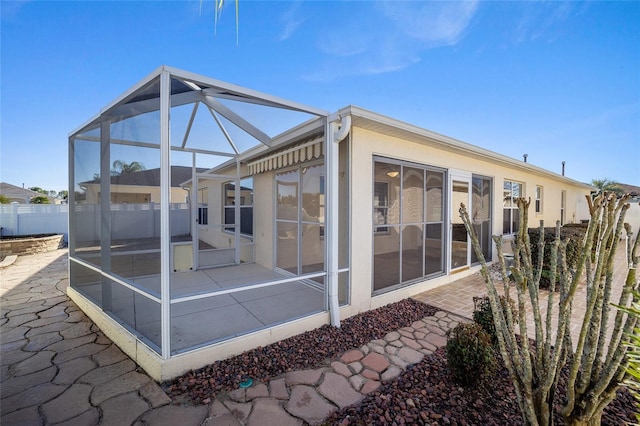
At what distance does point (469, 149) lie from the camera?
5.39 m

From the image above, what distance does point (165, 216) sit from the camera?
2555mm

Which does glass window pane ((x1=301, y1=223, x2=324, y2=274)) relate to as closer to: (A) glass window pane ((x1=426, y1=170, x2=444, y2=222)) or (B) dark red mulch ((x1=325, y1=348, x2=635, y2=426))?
(A) glass window pane ((x1=426, y1=170, x2=444, y2=222))

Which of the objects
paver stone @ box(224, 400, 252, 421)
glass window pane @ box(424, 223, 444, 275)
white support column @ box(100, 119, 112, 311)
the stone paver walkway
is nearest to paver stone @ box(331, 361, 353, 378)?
the stone paver walkway

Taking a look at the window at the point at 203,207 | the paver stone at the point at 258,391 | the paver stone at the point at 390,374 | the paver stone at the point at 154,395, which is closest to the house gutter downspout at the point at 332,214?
the paver stone at the point at 390,374

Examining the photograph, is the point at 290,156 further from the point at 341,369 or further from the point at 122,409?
the point at 122,409

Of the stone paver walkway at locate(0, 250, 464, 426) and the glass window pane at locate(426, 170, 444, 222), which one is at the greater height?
the glass window pane at locate(426, 170, 444, 222)

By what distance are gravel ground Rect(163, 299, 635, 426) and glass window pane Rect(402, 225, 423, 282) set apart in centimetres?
184

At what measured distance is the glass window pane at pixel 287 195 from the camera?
18.1ft

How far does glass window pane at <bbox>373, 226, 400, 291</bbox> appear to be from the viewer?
439cm

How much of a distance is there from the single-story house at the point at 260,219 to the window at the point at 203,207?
5.12ft

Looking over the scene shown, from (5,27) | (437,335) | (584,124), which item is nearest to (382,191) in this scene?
(437,335)

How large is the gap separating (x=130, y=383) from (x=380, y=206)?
3954 millimetres

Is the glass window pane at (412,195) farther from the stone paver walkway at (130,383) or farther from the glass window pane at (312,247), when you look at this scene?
the stone paver walkway at (130,383)

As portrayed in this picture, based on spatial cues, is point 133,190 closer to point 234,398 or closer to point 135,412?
point 135,412
